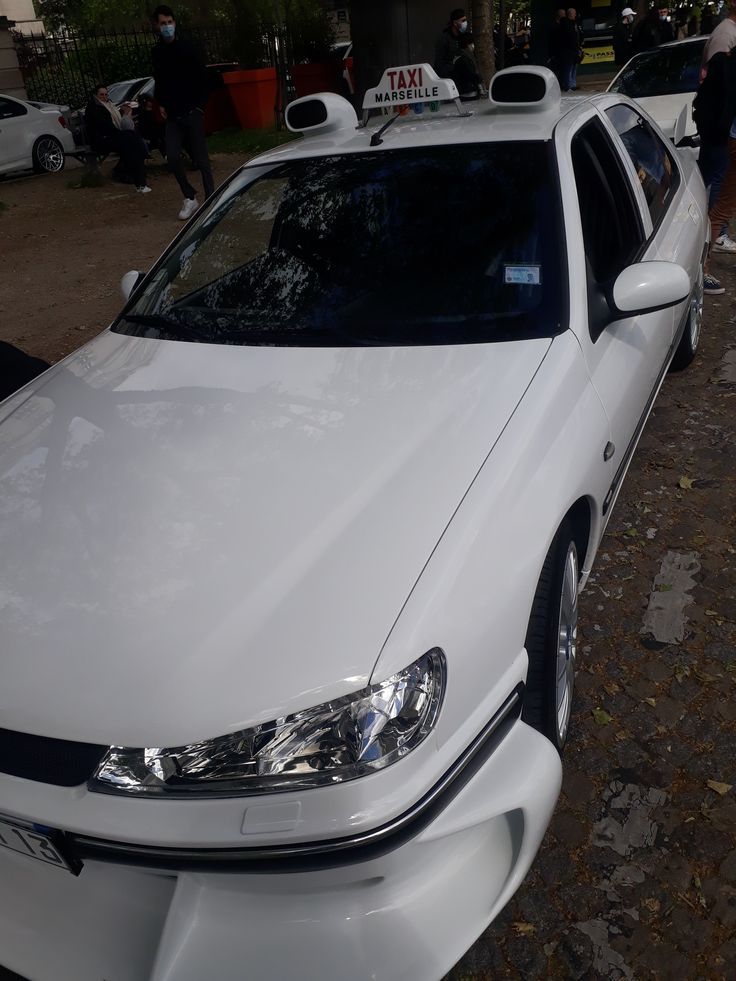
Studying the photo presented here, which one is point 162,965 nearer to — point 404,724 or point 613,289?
point 404,724

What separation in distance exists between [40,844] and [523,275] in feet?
6.47

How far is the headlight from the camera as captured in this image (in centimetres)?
156

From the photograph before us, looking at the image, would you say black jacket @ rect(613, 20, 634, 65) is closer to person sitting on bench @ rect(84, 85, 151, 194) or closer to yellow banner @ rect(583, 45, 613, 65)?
yellow banner @ rect(583, 45, 613, 65)

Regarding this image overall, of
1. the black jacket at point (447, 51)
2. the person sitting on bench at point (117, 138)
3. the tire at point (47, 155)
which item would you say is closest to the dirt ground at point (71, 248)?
the person sitting on bench at point (117, 138)

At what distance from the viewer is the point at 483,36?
870 centimetres

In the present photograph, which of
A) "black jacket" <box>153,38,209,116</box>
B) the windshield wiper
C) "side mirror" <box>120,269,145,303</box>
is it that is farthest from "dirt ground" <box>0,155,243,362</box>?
the windshield wiper

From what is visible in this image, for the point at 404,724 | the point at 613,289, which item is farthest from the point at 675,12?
the point at 404,724

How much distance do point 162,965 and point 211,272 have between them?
2.36 meters

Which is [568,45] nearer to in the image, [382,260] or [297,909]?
[382,260]

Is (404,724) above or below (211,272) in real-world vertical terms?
below

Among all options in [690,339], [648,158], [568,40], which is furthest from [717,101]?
[568,40]

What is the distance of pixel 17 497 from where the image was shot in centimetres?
215

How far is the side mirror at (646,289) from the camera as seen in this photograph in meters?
2.59

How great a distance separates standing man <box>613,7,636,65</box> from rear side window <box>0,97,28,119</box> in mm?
11499
